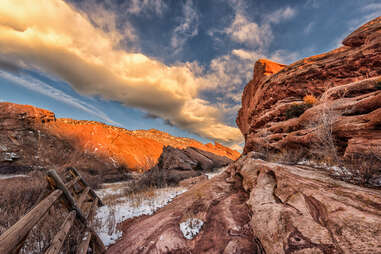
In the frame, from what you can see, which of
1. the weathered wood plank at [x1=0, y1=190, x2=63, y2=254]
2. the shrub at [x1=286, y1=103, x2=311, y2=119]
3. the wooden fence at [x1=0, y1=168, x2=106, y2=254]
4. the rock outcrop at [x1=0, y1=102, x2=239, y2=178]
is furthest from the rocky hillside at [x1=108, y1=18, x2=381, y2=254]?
the rock outcrop at [x1=0, y1=102, x2=239, y2=178]

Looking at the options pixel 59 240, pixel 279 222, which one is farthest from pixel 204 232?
pixel 59 240

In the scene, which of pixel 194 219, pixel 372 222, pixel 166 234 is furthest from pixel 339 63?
pixel 166 234

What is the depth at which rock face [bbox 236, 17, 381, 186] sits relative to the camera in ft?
13.5

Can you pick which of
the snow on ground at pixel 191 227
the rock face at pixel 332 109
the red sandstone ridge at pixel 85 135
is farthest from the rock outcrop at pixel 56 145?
the rock face at pixel 332 109

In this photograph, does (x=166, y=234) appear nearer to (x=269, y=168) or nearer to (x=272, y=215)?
(x=272, y=215)

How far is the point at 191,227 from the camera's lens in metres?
3.33

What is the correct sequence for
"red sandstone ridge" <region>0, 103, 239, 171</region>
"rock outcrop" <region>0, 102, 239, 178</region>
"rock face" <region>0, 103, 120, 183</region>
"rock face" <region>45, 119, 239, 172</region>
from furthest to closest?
1. "rock face" <region>45, 119, 239, 172</region>
2. "red sandstone ridge" <region>0, 103, 239, 171</region>
3. "rock outcrop" <region>0, 102, 239, 178</region>
4. "rock face" <region>0, 103, 120, 183</region>

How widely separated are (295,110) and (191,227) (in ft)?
34.8

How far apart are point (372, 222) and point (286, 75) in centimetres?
1454

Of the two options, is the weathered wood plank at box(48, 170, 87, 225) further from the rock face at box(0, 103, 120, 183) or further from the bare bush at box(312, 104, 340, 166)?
the rock face at box(0, 103, 120, 183)

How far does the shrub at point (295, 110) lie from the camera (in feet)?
32.6

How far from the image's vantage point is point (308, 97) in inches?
403

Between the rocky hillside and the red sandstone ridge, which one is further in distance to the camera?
the red sandstone ridge

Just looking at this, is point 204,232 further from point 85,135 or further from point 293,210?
point 85,135
